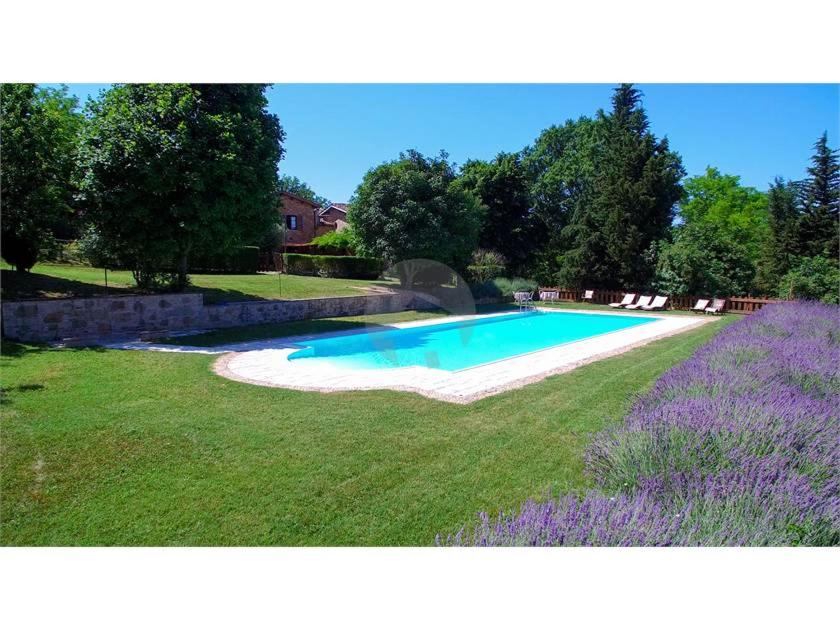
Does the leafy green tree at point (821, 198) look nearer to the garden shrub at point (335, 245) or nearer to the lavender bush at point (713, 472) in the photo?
the garden shrub at point (335, 245)

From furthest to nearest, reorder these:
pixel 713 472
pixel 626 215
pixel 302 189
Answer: pixel 302 189
pixel 626 215
pixel 713 472

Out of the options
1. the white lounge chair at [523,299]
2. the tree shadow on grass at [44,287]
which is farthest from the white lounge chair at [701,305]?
the tree shadow on grass at [44,287]

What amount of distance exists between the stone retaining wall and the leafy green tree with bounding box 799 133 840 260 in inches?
1199

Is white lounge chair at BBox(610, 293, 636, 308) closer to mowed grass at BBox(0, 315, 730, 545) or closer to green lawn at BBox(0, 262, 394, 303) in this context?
green lawn at BBox(0, 262, 394, 303)

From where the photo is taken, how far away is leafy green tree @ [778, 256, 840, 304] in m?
19.7

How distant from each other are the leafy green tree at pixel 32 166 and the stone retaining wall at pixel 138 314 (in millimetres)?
1889

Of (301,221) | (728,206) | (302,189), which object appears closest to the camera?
(301,221)

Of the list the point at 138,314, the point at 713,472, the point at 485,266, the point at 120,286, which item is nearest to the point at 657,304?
the point at 485,266

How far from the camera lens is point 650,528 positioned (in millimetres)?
2529

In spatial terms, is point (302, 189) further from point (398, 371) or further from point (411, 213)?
point (398, 371)

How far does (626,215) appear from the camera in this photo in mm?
25125

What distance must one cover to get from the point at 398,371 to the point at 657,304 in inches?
711
